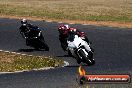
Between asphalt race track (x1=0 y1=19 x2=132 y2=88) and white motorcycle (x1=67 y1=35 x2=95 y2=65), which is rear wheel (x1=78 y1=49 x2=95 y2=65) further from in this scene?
asphalt race track (x1=0 y1=19 x2=132 y2=88)

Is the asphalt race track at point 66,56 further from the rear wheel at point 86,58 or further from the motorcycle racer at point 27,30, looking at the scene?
the motorcycle racer at point 27,30

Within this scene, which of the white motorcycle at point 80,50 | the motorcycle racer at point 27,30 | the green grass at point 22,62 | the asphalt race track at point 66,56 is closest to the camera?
the asphalt race track at point 66,56

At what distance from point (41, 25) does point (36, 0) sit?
43.0 meters

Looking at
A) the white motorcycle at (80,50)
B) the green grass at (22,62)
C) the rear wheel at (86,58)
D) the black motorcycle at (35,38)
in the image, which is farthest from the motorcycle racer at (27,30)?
the rear wheel at (86,58)

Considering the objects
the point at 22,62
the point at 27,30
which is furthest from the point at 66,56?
the point at 22,62

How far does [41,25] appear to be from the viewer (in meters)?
40.0

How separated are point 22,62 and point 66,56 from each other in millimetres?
3340

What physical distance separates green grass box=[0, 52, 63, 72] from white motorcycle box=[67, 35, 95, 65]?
115 centimetres

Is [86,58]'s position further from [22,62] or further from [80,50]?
[22,62]

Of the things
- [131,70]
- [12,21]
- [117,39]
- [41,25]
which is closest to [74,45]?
[131,70]

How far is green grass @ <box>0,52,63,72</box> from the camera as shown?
69.9ft

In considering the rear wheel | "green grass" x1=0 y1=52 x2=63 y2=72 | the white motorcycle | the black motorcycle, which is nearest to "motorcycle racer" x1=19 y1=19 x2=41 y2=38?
the black motorcycle

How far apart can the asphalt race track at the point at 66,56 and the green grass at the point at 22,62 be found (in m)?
1.05

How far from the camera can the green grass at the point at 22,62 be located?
69.9 ft
